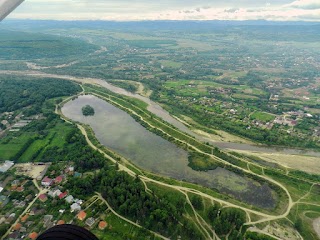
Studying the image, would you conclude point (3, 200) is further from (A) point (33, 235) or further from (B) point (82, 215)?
(B) point (82, 215)

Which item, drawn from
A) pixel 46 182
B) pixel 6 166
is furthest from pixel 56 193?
pixel 6 166

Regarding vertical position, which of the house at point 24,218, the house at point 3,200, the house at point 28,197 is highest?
the house at point 24,218

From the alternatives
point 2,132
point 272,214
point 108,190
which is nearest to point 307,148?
point 272,214

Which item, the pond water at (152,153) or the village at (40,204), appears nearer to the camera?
the village at (40,204)

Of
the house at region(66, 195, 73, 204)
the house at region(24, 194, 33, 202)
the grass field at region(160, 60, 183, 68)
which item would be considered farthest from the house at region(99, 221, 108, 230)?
the grass field at region(160, 60, 183, 68)

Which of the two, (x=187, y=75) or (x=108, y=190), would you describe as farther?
(x=187, y=75)

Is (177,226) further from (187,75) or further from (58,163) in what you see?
(187,75)

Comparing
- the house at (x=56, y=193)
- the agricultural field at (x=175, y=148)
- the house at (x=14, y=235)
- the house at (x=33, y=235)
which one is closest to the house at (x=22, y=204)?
the agricultural field at (x=175, y=148)

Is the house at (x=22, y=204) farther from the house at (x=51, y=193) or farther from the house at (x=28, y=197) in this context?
the house at (x=51, y=193)
